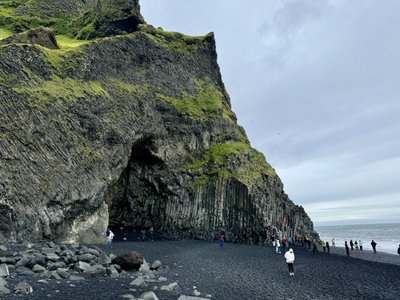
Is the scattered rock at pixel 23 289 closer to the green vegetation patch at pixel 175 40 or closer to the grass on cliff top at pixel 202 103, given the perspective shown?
the grass on cliff top at pixel 202 103

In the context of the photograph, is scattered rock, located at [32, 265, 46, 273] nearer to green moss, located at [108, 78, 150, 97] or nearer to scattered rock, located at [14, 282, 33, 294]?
scattered rock, located at [14, 282, 33, 294]

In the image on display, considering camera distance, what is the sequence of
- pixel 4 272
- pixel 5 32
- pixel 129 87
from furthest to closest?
pixel 5 32 < pixel 129 87 < pixel 4 272

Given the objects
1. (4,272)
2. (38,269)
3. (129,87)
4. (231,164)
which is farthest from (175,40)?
(4,272)

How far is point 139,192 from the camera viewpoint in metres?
60.9

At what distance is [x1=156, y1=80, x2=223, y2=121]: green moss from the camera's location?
6562 cm

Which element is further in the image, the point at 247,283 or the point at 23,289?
the point at 247,283

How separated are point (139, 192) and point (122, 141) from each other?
14.6 m

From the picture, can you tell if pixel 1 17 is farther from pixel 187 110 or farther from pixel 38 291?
pixel 38 291

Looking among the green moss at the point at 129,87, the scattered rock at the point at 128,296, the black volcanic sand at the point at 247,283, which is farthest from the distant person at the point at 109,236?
the scattered rock at the point at 128,296

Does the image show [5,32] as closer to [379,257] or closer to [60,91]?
[60,91]

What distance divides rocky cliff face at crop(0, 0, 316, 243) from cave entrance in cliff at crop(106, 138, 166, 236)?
207mm

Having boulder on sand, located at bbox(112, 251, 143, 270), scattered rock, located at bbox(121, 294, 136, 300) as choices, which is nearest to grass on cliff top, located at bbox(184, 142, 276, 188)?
boulder on sand, located at bbox(112, 251, 143, 270)

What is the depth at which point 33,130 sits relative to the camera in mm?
37688

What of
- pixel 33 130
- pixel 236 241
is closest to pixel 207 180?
pixel 236 241
